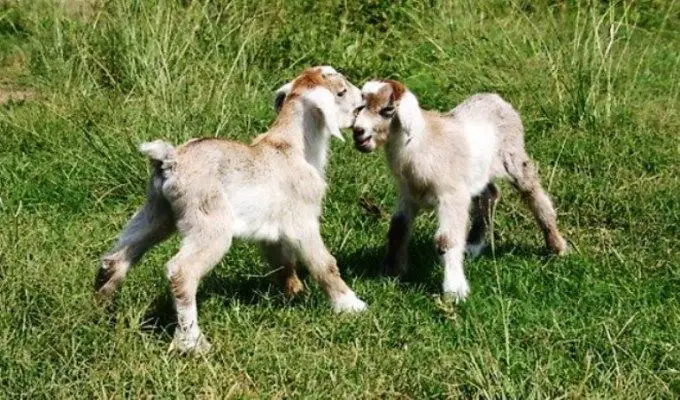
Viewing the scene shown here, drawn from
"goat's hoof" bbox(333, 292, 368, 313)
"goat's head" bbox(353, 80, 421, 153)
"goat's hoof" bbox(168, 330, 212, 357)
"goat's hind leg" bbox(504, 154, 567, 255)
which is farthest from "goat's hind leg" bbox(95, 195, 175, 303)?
"goat's hind leg" bbox(504, 154, 567, 255)

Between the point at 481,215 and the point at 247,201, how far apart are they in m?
2.12

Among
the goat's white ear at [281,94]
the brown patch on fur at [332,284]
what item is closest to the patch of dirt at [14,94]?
the goat's white ear at [281,94]

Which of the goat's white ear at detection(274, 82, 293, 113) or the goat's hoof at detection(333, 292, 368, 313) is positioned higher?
the goat's white ear at detection(274, 82, 293, 113)

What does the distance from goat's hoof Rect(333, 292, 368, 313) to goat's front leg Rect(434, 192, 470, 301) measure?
1.68ft

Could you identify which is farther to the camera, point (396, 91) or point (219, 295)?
point (396, 91)

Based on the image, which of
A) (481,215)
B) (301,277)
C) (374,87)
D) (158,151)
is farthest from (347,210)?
(158,151)

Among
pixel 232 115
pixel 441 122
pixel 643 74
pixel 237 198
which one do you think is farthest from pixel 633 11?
pixel 237 198

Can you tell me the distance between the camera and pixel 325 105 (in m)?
6.24

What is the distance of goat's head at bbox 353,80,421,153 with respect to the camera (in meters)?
6.43

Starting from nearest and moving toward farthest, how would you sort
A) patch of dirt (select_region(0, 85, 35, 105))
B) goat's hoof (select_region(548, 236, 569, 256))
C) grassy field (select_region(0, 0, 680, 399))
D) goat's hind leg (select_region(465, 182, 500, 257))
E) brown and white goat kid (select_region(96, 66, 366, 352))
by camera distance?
1. grassy field (select_region(0, 0, 680, 399))
2. brown and white goat kid (select_region(96, 66, 366, 352))
3. goat's hoof (select_region(548, 236, 569, 256))
4. goat's hind leg (select_region(465, 182, 500, 257))
5. patch of dirt (select_region(0, 85, 35, 105))

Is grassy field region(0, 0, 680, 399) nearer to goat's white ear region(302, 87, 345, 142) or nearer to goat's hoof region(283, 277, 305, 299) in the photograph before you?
goat's hoof region(283, 277, 305, 299)

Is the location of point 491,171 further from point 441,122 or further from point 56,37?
point 56,37

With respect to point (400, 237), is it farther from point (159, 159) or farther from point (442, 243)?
point (159, 159)

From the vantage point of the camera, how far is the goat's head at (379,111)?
6426 millimetres
